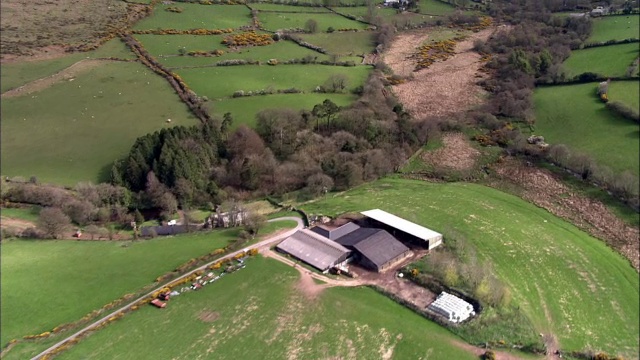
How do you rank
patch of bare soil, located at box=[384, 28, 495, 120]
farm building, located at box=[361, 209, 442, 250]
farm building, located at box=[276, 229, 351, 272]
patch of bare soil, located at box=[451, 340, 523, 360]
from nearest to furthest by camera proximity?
patch of bare soil, located at box=[451, 340, 523, 360], farm building, located at box=[276, 229, 351, 272], farm building, located at box=[361, 209, 442, 250], patch of bare soil, located at box=[384, 28, 495, 120]

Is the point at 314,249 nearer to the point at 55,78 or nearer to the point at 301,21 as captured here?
the point at 55,78

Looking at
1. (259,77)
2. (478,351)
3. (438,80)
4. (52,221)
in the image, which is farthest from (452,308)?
(438,80)

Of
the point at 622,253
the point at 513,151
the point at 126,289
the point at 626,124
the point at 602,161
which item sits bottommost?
the point at 126,289

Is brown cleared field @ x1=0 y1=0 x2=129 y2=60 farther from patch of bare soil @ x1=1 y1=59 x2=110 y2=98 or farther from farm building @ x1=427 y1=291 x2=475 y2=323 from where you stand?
farm building @ x1=427 y1=291 x2=475 y2=323

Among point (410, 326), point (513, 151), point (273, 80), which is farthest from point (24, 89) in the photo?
point (273, 80)

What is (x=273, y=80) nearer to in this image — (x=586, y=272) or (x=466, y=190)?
(x=466, y=190)

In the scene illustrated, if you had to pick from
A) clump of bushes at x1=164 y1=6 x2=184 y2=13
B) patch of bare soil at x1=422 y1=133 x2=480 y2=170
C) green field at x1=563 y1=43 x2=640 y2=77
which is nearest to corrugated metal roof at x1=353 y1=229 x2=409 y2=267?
patch of bare soil at x1=422 y1=133 x2=480 y2=170
